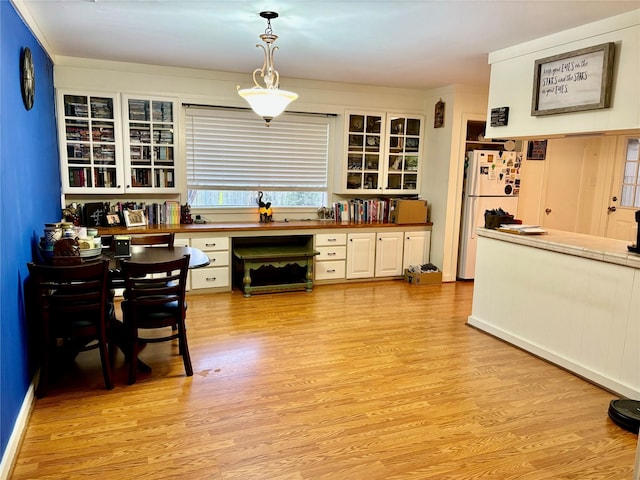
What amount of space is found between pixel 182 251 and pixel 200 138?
2.27 meters

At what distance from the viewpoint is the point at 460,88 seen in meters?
5.42

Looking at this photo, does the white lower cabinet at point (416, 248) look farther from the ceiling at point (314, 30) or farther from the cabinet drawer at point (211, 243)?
the cabinet drawer at point (211, 243)

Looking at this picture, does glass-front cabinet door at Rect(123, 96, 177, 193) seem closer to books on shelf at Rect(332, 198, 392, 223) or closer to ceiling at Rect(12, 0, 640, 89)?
ceiling at Rect(12, 0, 640, 89)

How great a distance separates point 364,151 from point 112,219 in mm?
3093

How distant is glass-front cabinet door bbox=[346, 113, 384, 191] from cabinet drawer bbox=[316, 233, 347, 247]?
709mm

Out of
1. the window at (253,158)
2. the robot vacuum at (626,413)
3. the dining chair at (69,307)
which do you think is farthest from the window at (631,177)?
the dining chair at (69,307)

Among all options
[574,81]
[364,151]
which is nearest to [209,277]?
[364,151]

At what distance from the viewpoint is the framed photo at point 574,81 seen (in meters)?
3.05

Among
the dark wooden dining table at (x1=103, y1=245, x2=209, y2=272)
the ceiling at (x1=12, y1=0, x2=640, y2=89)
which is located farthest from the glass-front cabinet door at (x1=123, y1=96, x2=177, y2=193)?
the dark wooden dining table at (x1=103, y1=245, x2=209, y2=272)

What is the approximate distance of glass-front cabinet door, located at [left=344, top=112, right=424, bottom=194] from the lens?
580 cm

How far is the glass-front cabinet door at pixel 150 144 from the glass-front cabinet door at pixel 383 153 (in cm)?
213

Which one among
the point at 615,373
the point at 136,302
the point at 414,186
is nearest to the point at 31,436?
the point at 136,302

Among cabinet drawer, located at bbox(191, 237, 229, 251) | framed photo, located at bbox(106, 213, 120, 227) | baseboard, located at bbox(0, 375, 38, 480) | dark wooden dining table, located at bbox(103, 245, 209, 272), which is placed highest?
framed photo, located at bbox(106, 213, 120, 227)

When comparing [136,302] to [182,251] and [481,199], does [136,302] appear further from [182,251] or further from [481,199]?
[481,199]
